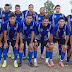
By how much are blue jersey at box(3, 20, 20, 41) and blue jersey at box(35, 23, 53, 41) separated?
74 cm

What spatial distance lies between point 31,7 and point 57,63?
262cm

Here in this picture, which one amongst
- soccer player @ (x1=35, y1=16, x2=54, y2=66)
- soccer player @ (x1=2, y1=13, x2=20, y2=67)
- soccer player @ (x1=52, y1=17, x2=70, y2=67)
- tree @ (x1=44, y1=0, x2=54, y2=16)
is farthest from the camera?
tree @ (x1=44, y1=0, x2=54, y2=16)

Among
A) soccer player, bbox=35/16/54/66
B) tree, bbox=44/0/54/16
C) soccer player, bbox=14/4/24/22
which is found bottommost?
soccer player, bbox=35/16/54/66

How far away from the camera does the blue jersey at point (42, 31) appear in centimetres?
543

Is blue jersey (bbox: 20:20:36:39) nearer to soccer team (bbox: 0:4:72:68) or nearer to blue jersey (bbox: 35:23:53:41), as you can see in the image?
soccer team (bbox: 0:4:72:68)

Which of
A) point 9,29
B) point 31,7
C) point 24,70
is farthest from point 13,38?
point 31,7

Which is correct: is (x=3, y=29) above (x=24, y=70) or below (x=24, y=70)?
above

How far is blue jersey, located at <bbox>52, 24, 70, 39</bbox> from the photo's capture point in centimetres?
525

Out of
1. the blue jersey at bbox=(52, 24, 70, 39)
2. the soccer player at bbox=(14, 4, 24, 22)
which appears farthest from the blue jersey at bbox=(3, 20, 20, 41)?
the blue jersey at bbox=(52, 24, 70, 39)

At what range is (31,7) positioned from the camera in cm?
639

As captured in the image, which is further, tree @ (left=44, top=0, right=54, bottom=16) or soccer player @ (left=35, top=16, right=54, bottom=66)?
tree @ (left=44, top=0, right=54, bottom=16)

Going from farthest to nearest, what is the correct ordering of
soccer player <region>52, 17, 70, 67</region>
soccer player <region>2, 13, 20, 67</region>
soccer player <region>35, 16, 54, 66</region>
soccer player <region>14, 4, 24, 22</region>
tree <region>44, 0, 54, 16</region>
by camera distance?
tree <region>44, 0, 54, 16</region>, soccer player <region>14, 4, 24, 22</region>, soccer player <region>35, 16, 54, 66</region>, soccer player <region>52, 17, 70, 67</region>, soccer player <region>2, 13, 20, 67</region>

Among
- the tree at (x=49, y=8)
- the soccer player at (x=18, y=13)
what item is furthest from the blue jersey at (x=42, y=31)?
the tree at (x=49, y=8)

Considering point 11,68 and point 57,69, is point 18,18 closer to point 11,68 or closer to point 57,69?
point 11,68
